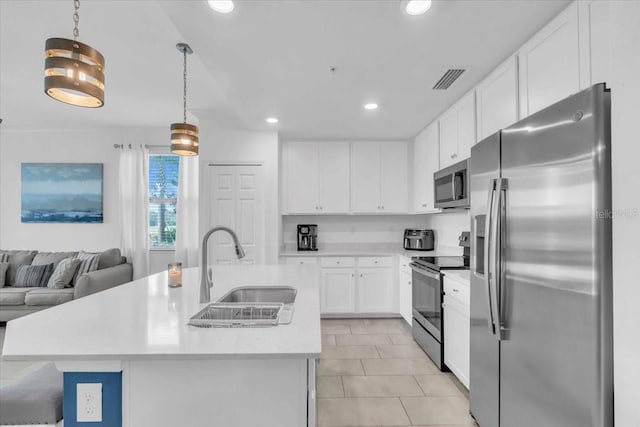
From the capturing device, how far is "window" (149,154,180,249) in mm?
5219

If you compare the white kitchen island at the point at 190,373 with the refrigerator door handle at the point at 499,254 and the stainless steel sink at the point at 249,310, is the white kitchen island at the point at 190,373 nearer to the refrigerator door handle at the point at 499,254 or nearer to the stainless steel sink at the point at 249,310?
the stainless steel sink at the point at 249,310

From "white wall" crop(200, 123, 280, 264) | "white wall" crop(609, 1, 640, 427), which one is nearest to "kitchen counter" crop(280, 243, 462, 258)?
"white wall" crop(200, 123, 280, 264)

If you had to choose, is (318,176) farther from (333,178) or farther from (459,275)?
(459,275)

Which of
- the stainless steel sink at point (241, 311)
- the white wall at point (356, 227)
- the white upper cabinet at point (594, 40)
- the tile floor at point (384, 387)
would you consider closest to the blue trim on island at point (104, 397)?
the stainless steel sink at point (241, 311)

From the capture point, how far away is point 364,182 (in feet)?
15.7

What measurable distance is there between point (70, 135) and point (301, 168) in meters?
3.62

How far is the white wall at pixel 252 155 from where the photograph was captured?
4.38 metres

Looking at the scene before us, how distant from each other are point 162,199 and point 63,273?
5.23 feet

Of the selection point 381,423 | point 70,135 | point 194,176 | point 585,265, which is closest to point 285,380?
point 585,265

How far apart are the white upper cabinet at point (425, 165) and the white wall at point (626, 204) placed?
270 cm

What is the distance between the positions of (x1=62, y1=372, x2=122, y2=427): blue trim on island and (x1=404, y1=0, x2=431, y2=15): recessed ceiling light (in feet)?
6.80

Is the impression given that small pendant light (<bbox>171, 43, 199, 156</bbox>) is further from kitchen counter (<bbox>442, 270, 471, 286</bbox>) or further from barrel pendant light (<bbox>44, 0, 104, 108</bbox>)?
kitchen counter (<bbox>442, 270, 471, 286</bbox>)

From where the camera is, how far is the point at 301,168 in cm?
477

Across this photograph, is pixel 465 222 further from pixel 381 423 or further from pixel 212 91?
pixel 212 91
